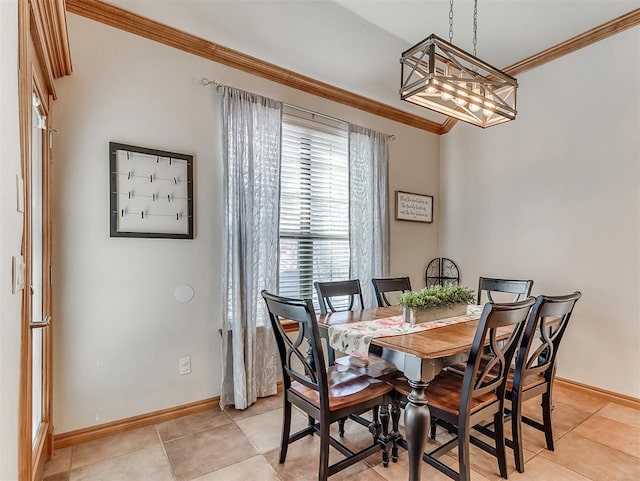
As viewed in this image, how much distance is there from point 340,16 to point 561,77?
6.95 ft

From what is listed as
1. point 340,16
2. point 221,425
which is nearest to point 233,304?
point 221,425

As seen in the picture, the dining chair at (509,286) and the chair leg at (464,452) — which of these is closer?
the chair leg at (464,452)

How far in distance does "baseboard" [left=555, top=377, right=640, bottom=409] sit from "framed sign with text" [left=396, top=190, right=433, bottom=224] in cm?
205

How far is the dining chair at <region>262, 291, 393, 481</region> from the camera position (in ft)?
5.60

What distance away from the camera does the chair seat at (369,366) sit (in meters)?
2.10

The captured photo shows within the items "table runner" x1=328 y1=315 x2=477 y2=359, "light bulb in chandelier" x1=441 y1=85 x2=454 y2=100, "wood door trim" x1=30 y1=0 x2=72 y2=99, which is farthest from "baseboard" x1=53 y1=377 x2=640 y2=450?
"light bulb in chandelier" x1=441 y1=85 x2=454 y2=100

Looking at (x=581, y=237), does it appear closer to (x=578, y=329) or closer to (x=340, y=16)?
(x=578, y=329)

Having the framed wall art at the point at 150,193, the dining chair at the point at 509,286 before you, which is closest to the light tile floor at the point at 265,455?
the dining chair at the point at 509,286

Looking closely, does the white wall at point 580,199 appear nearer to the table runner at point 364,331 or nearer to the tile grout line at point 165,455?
the table runner at point 364,331

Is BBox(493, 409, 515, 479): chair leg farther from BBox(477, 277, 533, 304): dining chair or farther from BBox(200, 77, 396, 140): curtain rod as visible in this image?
BBox(200, 77, 396, 140): curtain rod

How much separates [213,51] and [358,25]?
121cm

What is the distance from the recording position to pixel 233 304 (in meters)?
2.69

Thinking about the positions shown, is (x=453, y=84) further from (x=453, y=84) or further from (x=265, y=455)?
(x=265, y=455)

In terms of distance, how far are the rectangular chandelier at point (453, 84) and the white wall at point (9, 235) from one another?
1.63 m
